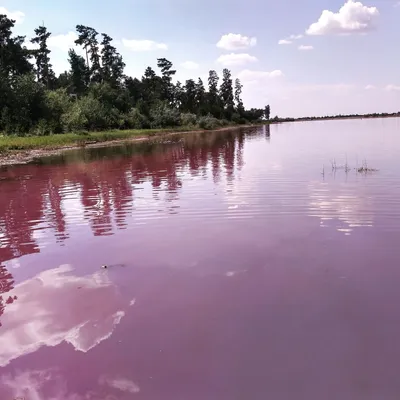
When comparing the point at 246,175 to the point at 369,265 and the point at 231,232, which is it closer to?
the point at 231,232

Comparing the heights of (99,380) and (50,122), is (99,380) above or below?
below

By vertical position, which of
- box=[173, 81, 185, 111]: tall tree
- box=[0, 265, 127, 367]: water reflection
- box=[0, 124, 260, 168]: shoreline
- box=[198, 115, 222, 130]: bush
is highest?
box=[173, 81, 185, 111]: tall tree

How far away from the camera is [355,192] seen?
12086 mm

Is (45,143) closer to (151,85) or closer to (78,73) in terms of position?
(78,73)

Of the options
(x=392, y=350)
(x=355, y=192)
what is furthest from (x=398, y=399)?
(x=355, y=192)

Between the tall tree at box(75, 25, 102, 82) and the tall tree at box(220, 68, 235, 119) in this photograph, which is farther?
the tall tree at box(220, 68, 235, 119)

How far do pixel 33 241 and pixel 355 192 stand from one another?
353 inches

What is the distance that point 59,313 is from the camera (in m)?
5.51

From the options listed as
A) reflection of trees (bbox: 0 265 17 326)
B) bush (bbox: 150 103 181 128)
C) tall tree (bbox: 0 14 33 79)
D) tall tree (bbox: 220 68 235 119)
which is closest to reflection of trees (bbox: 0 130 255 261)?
reflection of trees (bbox: 0 265 17 326)

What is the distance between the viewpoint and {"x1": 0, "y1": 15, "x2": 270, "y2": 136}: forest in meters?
40.6

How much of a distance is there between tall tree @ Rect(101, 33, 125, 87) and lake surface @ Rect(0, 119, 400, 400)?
64.3 metres

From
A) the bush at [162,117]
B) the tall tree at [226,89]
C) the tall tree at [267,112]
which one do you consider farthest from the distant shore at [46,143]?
the tall tree at [267,112]

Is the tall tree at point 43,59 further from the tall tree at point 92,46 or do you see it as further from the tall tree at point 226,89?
the tall tree at point 226,89

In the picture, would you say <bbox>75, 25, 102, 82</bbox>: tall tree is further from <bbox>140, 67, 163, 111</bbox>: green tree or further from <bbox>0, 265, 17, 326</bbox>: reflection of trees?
<bbox>0, 265, 17, 326</bbox>: reflection of trees
